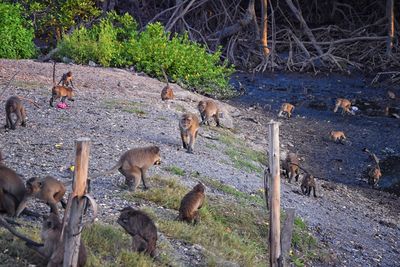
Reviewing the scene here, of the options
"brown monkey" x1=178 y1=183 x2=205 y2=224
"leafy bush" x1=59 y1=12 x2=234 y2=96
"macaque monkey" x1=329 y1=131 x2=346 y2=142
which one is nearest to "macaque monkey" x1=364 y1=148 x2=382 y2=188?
"macaque monkey" x1=329 y1=131 x2=346 y2=142

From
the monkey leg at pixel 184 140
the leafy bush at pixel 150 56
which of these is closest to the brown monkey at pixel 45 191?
the monkey leg at pixel 184 140

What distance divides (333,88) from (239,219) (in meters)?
16.4

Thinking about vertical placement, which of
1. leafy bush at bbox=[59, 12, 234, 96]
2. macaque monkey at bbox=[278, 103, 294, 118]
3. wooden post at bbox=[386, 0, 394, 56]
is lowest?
macaque monkey at bbox=[278, 103, 294, 118]

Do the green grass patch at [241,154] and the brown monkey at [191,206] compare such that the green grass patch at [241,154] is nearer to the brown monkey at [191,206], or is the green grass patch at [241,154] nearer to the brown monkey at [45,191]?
the brown monkey at [191,206]

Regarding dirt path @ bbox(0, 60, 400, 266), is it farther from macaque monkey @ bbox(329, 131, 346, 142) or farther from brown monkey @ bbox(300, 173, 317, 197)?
macaque monkey @ bbox(329, 131, 346, 142)

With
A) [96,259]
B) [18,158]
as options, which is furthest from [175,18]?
[96,259]

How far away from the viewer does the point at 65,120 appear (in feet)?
43.5

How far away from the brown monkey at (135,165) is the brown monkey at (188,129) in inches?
124

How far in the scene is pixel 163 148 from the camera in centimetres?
1242

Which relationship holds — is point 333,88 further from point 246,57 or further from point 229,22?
point 229,22

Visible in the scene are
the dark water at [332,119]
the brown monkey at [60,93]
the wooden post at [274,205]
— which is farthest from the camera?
the dark water at [332,119]

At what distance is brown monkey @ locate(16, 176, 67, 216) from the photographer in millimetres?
7156

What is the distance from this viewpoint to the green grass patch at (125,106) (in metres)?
15.1

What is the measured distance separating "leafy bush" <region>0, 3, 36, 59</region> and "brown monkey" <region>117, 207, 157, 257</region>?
15183 mm
